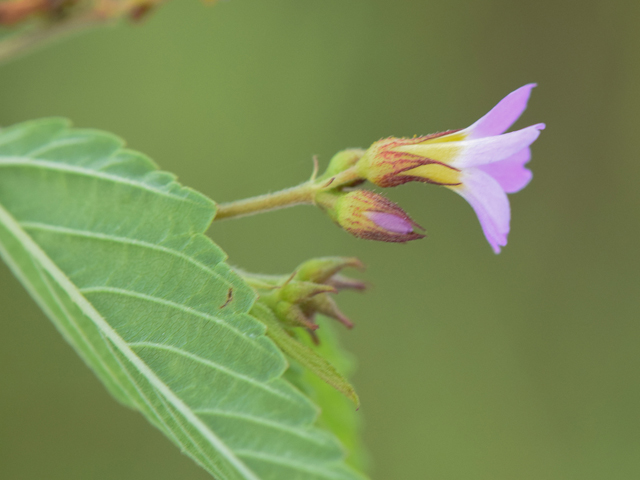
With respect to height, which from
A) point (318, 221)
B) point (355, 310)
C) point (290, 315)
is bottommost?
point (355, 310)

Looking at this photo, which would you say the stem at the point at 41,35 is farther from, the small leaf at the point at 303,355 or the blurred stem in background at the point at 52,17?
the small leaf at the point at 303,355

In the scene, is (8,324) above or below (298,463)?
above

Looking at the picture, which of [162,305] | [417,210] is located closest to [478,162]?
[162,305]

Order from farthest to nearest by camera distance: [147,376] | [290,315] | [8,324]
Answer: [8,324] → [290,315] → [147,376]

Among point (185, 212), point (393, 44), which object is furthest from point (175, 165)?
point (185, 212)

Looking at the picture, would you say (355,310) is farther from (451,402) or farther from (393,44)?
(393,44)

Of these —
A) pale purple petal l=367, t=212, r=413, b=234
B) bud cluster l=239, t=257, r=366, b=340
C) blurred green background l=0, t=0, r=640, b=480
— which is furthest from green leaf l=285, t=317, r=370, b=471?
blurred green background l=0, t=0, r=640, b=480

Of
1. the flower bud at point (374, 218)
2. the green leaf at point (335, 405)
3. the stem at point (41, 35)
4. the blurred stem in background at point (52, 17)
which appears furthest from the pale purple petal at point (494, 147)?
the stem at point (41, 35)
